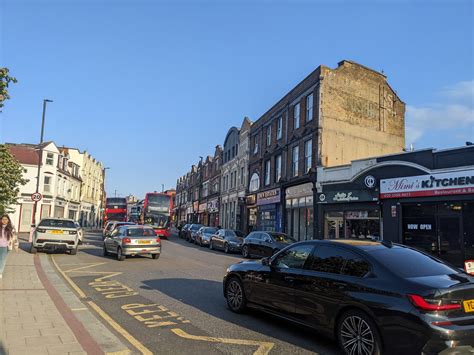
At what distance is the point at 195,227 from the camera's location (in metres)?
35.1

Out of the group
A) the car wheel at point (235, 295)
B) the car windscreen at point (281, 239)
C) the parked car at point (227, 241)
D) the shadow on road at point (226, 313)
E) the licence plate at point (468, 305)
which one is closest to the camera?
the licence plate at point (468, 305)

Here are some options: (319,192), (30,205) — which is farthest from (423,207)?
(30,205)

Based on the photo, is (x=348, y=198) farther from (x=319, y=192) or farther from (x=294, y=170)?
(x=294, y=170)

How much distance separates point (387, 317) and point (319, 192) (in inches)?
837

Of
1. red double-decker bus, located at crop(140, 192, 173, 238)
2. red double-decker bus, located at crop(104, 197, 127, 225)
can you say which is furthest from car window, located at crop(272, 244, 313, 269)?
red double-decker bus, located at crop(104, 197, 127, 225)

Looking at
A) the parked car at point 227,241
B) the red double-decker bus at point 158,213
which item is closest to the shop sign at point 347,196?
the parked car at point 227,241

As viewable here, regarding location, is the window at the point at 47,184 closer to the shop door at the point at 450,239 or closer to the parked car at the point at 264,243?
the parked car at the point at 264,243

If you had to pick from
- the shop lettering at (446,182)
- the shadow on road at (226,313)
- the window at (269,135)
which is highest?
the window at (269,135)

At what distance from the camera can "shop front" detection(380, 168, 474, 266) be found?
1686 centimetres

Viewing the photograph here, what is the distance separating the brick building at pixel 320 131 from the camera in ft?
89.0

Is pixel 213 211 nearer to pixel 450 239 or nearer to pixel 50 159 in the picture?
pixel 50 159

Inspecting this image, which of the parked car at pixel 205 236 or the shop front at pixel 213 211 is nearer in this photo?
the parked car at pixel 205 236

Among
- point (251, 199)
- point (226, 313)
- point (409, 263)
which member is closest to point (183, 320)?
point (226, 313)

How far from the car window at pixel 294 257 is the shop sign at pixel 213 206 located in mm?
46551
